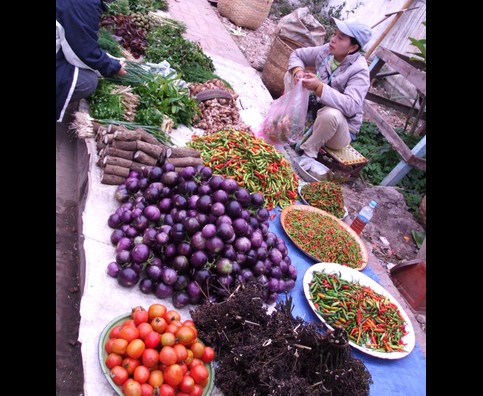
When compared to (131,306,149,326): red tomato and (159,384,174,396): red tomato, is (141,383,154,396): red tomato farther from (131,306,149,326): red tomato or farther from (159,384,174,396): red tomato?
(131,306,149,326): red tomato

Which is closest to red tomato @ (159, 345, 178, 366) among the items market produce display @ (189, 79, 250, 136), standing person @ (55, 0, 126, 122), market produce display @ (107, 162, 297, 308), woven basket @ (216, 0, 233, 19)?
market produce display @ (107, 162, 297, 308)

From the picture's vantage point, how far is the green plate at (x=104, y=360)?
6.14 ft

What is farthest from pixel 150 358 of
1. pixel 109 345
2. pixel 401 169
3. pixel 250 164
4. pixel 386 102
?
pixel 386 102

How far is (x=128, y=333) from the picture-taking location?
6.33ft

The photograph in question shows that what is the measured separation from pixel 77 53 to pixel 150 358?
2.78 meters

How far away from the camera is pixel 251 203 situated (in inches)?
113

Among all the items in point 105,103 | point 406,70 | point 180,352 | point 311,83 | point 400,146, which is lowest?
point 105,103

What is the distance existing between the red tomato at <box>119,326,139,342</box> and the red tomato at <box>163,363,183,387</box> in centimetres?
24

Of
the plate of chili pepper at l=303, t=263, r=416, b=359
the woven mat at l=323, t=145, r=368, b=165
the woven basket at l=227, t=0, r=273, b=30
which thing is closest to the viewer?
the plate of chili pepper at l=303, t=263, r=416, b=359

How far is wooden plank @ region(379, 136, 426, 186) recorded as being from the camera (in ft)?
16.2

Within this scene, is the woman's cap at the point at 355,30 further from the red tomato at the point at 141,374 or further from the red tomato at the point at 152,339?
the red tomato at the point at 141,374

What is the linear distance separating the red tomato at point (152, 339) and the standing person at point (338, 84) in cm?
322

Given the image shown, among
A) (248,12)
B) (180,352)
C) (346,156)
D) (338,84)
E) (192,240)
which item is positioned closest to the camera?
(180,352)

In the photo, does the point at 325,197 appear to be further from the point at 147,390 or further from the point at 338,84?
the point at 147,390
